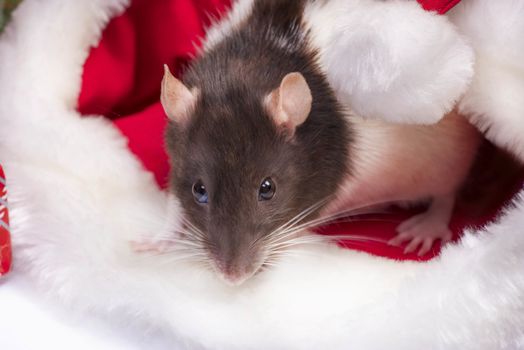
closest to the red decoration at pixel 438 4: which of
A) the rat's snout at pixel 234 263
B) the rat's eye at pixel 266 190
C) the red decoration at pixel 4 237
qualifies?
the rat's eye at pixel 266 190

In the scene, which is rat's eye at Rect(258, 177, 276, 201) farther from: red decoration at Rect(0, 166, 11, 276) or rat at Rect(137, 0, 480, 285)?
red decoration at Rect(0, 166, 11, 276)

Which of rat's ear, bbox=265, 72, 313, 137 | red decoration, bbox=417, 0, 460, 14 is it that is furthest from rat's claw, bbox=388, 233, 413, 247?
red decoration, bbox=417, 0, 460, 14

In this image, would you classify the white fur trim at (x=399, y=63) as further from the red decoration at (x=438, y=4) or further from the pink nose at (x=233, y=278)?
the pink nose at (x=233, y=278)

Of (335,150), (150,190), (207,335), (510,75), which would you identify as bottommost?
(150,190)

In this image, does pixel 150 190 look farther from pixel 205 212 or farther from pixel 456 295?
pixel 456 295

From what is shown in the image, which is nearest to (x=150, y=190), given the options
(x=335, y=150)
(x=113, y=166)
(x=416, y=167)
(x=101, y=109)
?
(x=113, y=166)

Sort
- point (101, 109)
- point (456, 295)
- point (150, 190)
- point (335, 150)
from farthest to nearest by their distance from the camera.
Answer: point (101, 109), point (150, 190), point (335, 150), point (456, 295)
